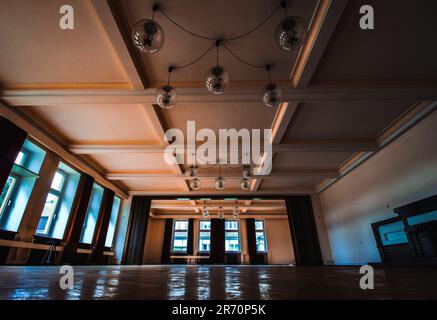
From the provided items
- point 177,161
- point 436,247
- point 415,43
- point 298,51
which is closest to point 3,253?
point 177,161

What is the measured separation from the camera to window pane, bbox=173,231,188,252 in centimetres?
1325

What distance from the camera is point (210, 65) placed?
3312 mm

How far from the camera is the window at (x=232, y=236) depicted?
13.3 meters

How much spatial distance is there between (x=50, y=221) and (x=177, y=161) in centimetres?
373

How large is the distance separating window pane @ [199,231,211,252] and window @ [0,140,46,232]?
33.3 feet

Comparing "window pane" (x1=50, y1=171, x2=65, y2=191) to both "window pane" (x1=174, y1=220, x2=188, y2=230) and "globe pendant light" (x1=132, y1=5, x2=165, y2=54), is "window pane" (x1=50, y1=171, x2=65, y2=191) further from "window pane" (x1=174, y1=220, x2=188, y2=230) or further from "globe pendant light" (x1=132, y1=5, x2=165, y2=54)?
"window pane" (x1=174, y1=220, x2=188, y2=230)

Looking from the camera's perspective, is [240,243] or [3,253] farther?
[240,243]

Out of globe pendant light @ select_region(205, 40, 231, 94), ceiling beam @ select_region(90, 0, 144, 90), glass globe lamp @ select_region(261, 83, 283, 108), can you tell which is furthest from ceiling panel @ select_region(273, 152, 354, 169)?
ceiling beam @ select_region(90, 0, 144, 90)

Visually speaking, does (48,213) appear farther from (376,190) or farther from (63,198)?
(376,190)

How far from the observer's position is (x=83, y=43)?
2908 millimetres

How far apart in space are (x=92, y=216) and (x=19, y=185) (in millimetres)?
2936

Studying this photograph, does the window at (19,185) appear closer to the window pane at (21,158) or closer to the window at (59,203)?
the window pane at (21,158)

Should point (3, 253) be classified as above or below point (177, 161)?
below

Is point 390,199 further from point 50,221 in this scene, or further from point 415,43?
point 50,221
